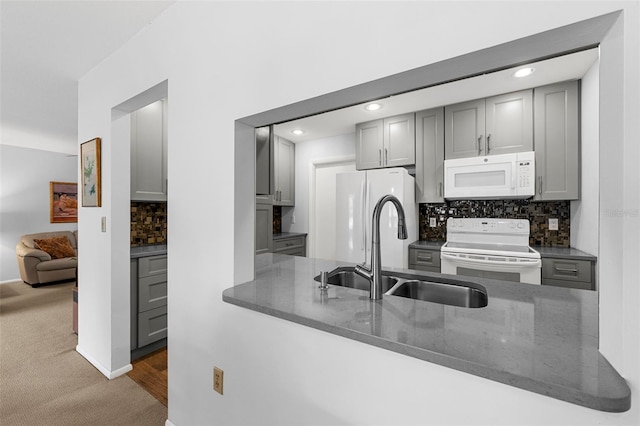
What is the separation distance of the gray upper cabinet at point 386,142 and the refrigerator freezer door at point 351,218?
19.6 inches

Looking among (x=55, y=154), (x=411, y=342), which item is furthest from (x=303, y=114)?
(x=55, y=154)

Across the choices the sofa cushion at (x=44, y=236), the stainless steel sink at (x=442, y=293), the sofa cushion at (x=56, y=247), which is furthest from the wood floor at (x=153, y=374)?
the sofa cushion at (x=44, y=236)

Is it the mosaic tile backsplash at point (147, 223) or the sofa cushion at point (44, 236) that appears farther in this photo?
the sofa cushion at point (44, 236)

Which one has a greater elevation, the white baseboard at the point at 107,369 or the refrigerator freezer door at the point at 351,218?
the refrigerator freezer door at the point at 351,218

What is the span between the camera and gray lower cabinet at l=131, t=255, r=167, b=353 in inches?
98.1

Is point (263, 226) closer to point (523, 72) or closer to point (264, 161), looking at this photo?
point (264, 161)

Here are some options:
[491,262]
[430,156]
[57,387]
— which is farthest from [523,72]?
[57,387]

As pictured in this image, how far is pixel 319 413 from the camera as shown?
108 cm

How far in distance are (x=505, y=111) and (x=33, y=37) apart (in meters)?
3.85

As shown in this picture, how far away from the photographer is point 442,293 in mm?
1559

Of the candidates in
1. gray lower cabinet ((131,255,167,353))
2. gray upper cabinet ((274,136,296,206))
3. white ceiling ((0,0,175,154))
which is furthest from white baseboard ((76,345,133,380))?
gray upper cabinet ((274,136,296,206))

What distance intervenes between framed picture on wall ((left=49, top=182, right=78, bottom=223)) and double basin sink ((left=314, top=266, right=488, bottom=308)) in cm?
638

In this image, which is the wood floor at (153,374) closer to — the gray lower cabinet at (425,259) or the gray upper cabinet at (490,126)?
the gray lower cabinet at (425,259)

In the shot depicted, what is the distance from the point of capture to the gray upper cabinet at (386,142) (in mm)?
3545
